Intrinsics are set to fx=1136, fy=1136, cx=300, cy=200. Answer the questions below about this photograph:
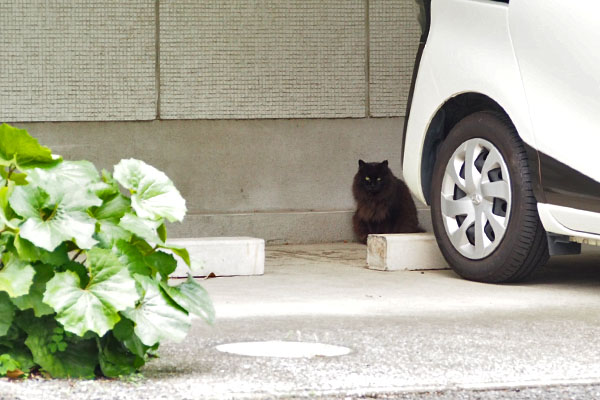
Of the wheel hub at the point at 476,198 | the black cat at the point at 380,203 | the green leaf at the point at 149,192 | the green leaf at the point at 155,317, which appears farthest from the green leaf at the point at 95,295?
the black cat at the point at 380,203

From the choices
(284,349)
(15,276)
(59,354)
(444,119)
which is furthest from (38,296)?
(444,119)

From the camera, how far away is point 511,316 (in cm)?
470

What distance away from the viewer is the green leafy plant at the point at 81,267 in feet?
10.6

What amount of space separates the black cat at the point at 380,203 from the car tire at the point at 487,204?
2.06 m

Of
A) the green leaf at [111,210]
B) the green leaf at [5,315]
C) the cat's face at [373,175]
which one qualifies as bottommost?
the cat's face at [373,175]

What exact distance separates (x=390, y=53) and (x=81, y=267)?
5.27 m

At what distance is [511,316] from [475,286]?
0.98 m

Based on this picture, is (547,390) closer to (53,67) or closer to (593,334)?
(593,334)

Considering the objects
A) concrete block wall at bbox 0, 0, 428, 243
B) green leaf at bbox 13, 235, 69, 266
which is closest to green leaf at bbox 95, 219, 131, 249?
green leaf at bbox 13, 235, 69, 266

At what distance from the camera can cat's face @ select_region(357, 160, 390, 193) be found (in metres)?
8.02

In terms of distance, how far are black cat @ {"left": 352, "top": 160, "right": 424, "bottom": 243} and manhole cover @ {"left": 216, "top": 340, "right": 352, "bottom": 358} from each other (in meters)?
4.00

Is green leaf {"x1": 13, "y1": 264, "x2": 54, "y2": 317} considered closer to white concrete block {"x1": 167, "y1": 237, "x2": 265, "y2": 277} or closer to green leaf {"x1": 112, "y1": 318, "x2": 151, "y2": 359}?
green leaf {"x1": 112, "y1": 318, "x2": 151, "y2": 359}

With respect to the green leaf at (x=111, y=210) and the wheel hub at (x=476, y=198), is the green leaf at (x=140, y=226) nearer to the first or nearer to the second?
the green leaf at (x=111, y=210)

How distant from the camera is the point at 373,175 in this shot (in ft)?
26.6
